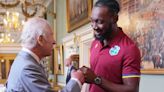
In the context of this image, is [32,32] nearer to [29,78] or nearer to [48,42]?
[48,42]

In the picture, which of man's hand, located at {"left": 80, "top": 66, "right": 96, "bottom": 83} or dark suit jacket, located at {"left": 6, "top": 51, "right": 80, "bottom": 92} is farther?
man's hand, located at {"left": 80, "top": 66, "right": 96, "bottom": 83}

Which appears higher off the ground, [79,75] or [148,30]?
[148,30]

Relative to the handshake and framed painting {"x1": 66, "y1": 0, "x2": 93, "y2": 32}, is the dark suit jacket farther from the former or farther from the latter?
framed painting {"x1": 66, "y1": 0, "x2": 93, "y2": 32}

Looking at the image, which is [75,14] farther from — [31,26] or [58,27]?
[31,26]

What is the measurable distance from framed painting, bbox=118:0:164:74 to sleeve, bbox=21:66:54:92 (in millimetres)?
1339

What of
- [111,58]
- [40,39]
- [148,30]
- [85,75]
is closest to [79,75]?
[85,75]

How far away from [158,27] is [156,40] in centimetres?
13

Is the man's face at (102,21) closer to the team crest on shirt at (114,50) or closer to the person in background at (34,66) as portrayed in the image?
the team crest on shirt at (114,50)

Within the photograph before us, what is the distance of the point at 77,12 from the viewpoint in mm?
6320

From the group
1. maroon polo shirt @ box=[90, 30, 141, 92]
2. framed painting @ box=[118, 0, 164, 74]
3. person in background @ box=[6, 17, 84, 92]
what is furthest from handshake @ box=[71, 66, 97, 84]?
framed painting @ box=[118, 0, 164, 74]

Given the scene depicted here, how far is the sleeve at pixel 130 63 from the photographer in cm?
217

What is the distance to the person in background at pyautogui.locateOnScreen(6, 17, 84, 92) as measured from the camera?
2.08m

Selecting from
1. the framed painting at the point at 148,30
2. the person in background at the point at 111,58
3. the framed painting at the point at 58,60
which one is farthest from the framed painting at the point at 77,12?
the person in background at the point at 111,58

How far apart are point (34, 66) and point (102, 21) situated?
0.54 metres
